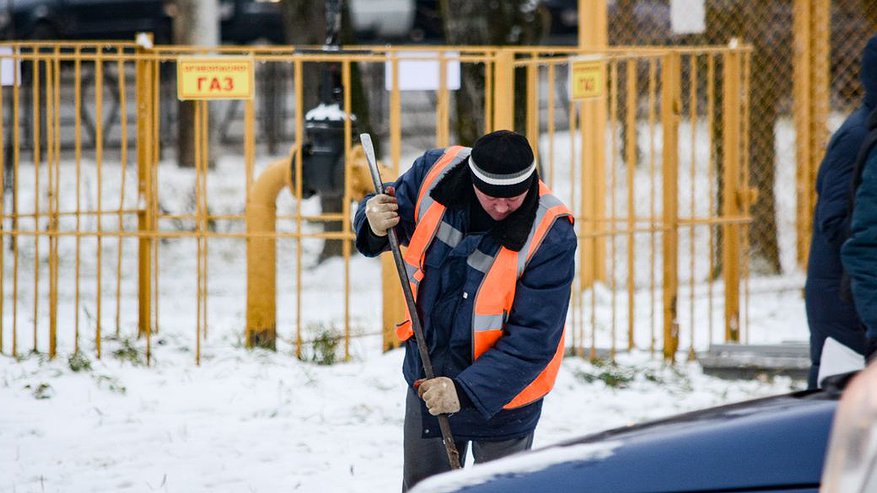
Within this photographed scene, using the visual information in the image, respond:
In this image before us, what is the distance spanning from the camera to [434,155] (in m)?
4.02

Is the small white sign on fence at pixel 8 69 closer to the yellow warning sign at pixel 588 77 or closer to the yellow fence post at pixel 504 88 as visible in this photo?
the yellow fence post at pixel 504 88

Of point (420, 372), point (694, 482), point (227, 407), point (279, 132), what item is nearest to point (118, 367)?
point (227, 407)

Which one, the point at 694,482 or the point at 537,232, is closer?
the point at 694,482

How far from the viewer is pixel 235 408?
6.83 metres

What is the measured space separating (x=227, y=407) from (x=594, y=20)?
4953 millimetres

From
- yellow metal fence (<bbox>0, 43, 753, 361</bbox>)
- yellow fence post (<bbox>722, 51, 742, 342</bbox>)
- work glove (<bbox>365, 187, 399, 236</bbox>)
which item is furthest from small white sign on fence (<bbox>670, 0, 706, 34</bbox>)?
work glove (<bbox>365, 187, 399, 236</bbox>)

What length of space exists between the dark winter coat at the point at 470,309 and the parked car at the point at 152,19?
1612 cm

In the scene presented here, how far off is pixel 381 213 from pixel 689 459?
168 centimetres

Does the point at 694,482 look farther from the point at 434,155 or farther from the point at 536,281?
the point at 434,155

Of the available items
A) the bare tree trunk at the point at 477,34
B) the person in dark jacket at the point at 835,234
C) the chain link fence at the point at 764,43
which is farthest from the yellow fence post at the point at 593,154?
the person in dark jacket at the point at 835,234

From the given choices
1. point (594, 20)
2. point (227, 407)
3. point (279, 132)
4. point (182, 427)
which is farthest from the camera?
point (279, 132)

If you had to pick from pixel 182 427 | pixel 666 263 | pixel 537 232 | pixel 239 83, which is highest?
pixel 239 83

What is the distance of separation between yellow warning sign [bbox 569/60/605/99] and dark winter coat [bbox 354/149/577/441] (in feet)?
13.6

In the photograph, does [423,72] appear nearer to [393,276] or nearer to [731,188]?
[393,276]
